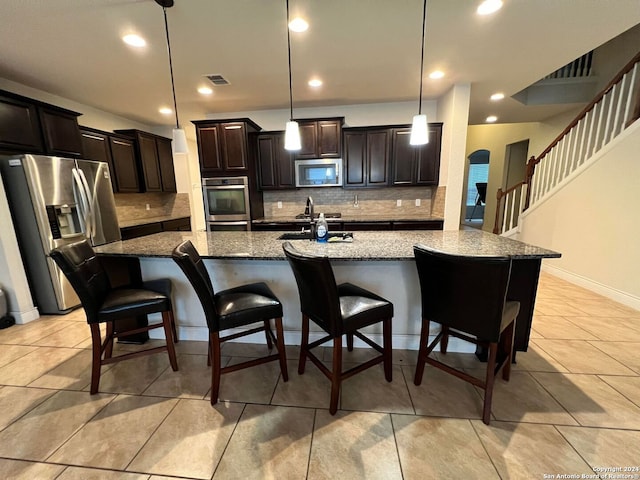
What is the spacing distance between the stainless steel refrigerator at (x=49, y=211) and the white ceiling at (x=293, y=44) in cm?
101

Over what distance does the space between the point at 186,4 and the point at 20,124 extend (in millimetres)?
2197

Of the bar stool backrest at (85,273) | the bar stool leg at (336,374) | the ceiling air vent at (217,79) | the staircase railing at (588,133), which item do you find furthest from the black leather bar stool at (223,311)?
the staircase railing at (588,133)

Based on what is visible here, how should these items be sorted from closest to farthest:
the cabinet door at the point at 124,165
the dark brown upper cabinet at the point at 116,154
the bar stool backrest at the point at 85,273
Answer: the bar stool backrest at the point at 85,273, the dark brown upper cabinet at the point at 116,154, the cabinet door at the point at 124,165

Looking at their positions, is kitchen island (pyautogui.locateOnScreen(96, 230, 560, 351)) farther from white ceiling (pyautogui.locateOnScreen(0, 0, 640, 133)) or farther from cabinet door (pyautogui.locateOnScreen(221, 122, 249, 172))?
cabinet door (pyautogui.locateOnScreen(221, 122, 249, 172))

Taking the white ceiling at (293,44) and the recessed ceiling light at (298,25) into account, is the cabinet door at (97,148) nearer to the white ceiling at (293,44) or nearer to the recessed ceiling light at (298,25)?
the white ceiling at (293,44)

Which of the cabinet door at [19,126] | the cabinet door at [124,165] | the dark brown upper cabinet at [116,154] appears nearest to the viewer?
the cabinet door at [19,126]

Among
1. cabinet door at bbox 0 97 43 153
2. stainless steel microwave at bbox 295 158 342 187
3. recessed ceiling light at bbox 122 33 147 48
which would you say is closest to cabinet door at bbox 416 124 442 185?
stainless steel microwave at bbox 295 158 342 187

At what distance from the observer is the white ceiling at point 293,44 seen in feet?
6.15

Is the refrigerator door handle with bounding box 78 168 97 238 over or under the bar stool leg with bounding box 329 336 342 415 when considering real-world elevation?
over

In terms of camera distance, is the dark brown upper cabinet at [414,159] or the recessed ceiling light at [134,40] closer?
the recessed ceiling light at [134,40]

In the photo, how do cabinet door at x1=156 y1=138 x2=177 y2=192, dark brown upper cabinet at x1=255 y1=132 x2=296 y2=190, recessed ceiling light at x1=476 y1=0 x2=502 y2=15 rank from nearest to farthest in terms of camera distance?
1. recessed ceiling light at x1=476 y1=0 x2=502 y2=15
2. dark brown upper cabinet at x1=255 y1=132 x2=296 y2=190
3. cabinet door at x1=156 y1=138 x2=177 y2=192

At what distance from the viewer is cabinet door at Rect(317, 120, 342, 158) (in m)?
3.93

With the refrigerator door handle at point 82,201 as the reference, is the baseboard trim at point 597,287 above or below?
below

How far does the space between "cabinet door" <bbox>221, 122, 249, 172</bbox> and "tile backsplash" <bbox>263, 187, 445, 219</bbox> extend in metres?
0.76
